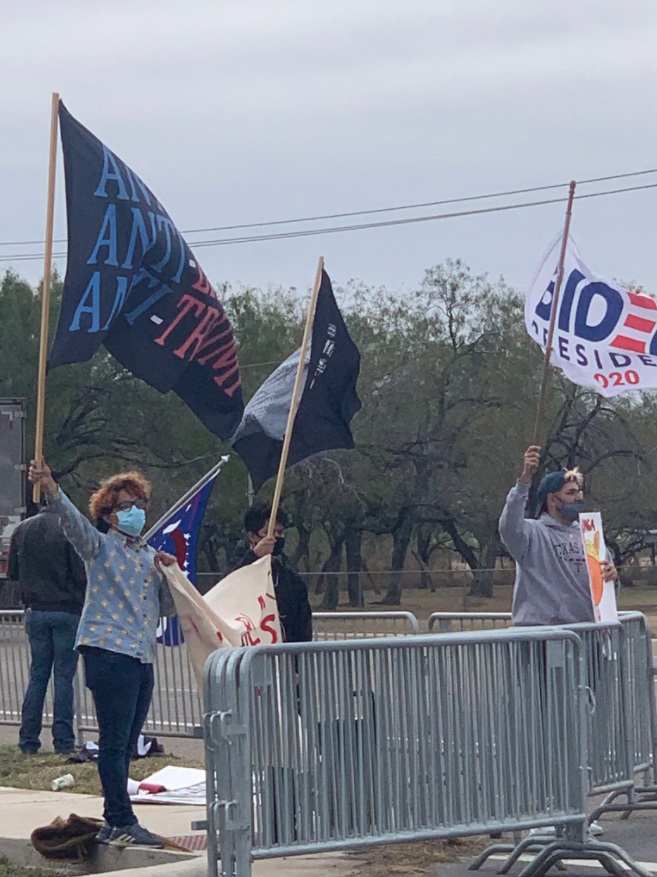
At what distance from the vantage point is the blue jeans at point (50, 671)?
11.6m

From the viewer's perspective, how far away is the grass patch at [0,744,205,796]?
33.1 feet

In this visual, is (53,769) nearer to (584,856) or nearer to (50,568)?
(50,568)

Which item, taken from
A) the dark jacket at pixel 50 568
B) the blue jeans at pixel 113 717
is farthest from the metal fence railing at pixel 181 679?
the blue jeans at pixel 113 717

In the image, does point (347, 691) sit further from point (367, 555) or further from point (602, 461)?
point (367, 555)

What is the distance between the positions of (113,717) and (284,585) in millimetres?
1061

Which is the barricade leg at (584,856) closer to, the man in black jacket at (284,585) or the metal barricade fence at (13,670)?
the man in black jacket at (284,585)

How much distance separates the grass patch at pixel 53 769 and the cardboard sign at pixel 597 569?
3.34 meters

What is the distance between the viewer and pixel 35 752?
38.5 feet

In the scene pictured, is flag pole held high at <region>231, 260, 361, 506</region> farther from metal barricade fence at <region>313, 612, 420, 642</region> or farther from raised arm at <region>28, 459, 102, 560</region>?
metal barricade fence at <region>313, 612, 420, 642</region>

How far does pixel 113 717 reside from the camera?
760cm

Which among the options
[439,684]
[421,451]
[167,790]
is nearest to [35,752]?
[167,790]

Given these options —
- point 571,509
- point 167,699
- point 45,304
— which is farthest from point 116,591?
point 167,699

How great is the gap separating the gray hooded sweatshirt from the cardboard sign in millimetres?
152

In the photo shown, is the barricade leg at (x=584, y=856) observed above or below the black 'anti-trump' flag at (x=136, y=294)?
below
